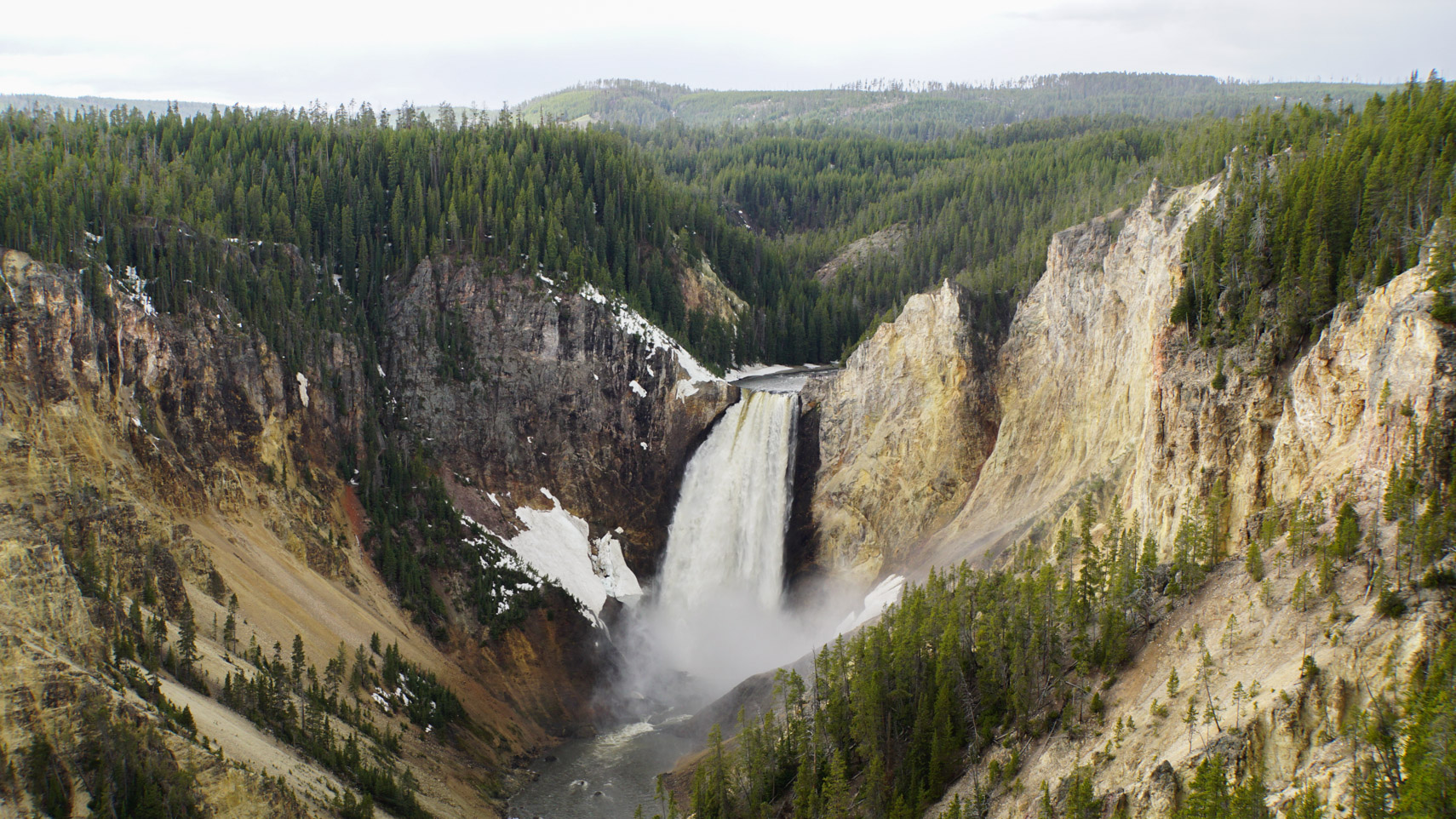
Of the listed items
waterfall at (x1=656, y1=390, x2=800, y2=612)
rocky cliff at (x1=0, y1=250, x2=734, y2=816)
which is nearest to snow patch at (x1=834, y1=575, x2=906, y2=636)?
waterfall at (x1=656, y1=390, x2=800, y2=612)

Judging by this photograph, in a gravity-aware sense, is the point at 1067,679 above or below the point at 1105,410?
below

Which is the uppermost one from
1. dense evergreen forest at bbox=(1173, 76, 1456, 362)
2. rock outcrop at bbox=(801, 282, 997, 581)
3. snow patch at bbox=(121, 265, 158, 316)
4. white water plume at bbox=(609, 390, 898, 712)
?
dense evergreen forest at bbox=(1173, 76, 1456, 362)

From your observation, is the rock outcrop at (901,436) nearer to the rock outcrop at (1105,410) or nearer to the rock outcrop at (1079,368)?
the rock outcrop at (1105,410)

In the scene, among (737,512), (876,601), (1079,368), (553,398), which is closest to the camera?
(1079,368)

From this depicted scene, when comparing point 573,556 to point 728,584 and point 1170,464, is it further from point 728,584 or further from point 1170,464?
point 1170,464

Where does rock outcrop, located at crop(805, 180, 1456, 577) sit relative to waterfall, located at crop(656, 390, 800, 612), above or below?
above

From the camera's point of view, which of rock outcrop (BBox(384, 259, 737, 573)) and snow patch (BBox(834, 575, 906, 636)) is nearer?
snow patch (BBox(834, 575, 906, 636))

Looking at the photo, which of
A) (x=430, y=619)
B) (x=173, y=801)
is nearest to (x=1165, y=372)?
(x=173, y=801)

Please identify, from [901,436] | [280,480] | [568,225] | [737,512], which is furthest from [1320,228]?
[568,225]

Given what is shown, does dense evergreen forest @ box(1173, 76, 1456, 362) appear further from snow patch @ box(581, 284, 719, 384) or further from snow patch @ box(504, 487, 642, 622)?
snow patch @ box(504, 487, 642, 622)
